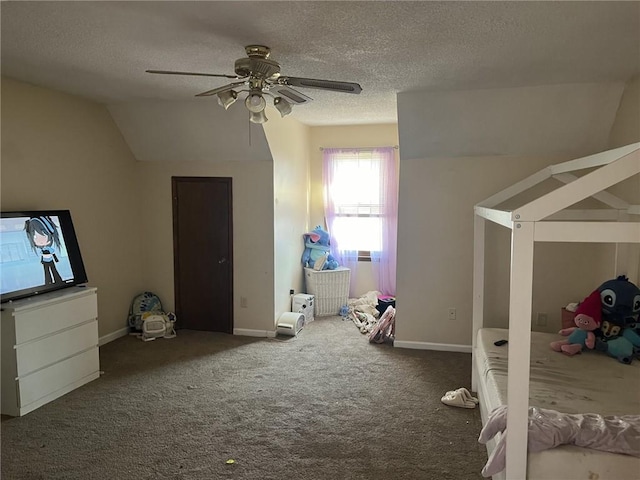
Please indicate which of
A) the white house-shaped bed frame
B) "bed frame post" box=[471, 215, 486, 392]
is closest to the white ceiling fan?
the white house-shaped bed frame

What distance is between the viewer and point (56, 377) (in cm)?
344

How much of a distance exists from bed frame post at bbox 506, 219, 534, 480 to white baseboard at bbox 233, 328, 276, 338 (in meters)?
3.28

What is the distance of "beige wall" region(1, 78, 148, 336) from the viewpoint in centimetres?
367

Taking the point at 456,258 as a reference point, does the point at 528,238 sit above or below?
above

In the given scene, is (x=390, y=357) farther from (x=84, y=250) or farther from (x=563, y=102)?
(x=84, y=250)

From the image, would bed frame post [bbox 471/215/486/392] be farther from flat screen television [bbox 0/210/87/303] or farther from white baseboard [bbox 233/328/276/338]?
flat screen television [bbox 0/210/87/303]

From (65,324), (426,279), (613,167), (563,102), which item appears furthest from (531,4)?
(65,324)

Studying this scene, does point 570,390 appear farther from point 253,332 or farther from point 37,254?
point 37,254

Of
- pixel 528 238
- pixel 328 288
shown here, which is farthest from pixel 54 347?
pixel 528 238

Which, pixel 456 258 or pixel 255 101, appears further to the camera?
pixel 456 258

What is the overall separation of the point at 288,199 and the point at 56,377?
2.89 meters

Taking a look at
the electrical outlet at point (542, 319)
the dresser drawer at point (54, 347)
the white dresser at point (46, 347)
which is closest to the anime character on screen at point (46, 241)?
the white dresser at point (46, 347)

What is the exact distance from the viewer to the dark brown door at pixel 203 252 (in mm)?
4969

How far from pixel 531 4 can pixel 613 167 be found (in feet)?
2.99
